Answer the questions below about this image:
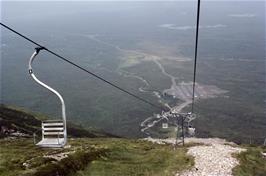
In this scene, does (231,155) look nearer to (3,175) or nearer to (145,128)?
(3,175)

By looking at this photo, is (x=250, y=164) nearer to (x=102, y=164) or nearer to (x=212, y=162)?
(x=212, y=162)

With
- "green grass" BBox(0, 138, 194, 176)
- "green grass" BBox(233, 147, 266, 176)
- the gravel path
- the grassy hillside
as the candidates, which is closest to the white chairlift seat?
the grassy hillside

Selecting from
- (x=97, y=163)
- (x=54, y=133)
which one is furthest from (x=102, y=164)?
(x=54, y=133)

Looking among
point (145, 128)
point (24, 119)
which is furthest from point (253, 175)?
point (145, 128)

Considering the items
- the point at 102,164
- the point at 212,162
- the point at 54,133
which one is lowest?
the point at 102,164

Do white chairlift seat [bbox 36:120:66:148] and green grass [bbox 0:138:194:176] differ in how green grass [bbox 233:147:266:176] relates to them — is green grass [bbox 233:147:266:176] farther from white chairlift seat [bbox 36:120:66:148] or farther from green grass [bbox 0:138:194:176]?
white chairlift seat [bbox 36:120:66:148]

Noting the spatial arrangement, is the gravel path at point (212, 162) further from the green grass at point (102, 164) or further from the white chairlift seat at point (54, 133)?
the white chairlift seat at point (54, 133)

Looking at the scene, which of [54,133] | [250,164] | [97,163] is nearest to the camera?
[54,133]

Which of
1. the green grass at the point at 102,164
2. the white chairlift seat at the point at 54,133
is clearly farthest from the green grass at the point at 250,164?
the white chairlift seat at the point at 54,133

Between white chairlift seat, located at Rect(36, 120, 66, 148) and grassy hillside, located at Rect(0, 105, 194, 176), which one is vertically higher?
white chairlift seat, located at Rect(36, 120, 66, 148)
